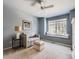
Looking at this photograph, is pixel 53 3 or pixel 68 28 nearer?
pixel 53 3

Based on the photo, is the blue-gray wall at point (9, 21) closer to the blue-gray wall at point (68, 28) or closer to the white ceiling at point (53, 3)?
the white ceiling at point (53, 3)

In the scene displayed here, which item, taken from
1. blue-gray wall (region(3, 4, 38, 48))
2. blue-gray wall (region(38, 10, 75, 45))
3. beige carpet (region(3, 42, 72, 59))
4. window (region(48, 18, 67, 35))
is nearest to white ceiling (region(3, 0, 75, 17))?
blue-gray wall (region(3, 4, 38, 48))

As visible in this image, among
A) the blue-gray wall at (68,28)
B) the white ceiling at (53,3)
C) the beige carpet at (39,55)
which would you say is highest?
the white ceiling at (53,3)

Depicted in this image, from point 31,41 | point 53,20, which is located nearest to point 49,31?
point 53,20

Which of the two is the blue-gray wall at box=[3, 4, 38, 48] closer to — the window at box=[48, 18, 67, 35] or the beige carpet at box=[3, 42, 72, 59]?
the beige carpet at box=[3, 42, 72, 59]

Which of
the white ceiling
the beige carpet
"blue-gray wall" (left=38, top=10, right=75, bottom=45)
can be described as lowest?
the beige carpet

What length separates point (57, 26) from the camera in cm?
585

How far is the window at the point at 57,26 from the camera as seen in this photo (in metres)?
5.35

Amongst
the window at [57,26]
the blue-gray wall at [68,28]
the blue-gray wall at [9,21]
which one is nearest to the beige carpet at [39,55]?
the blue-gray wall at [9,21]

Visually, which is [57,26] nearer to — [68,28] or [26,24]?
[68,28]

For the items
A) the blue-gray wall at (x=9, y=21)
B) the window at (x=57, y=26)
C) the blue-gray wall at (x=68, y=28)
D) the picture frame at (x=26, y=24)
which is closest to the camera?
the blue-gray wall at (x=9, y=21)

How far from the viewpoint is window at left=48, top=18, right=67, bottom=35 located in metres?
5.35

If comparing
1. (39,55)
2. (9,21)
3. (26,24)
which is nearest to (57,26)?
(26,24)
